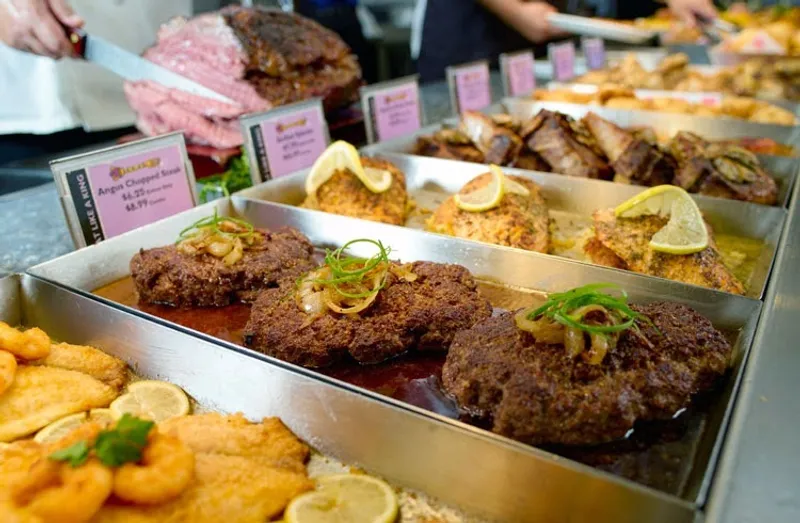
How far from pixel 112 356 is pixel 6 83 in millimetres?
3464

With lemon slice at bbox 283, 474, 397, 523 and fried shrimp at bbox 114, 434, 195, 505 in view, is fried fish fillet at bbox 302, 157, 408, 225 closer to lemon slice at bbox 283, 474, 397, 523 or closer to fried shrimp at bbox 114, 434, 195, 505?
lemon slice at bbox 283, 474, 397, 523

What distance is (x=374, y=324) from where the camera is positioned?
97.0 inches

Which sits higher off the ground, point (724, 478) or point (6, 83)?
point (6, 83)

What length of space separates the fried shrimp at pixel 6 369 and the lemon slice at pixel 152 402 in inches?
12.3

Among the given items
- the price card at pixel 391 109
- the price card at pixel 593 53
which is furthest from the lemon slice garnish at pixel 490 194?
the price card at pixel 593 53

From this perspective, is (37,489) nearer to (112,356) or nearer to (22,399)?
(22,399)

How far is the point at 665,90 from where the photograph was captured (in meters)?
6.18

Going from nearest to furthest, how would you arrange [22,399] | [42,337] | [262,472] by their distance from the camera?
[262,472] < [22,399] < [42,337]

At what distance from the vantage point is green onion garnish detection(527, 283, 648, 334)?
2.02 m

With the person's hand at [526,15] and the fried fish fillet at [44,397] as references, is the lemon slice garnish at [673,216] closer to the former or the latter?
the fried fish fillet at [44,397]

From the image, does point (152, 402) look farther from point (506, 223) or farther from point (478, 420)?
point (506, 223)

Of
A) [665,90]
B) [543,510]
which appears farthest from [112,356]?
[665,90]

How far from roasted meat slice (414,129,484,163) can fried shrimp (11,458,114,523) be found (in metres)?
3.28

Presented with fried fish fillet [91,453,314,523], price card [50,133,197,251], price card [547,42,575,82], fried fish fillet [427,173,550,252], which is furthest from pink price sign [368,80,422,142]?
fried fish fillet [91,453,314,523]
